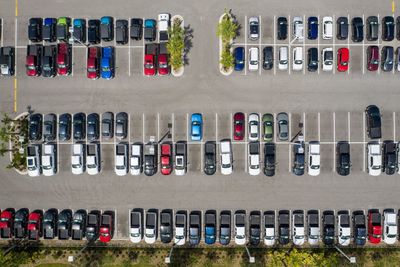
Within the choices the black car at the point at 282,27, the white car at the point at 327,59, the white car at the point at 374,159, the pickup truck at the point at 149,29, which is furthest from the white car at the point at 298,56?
the pickup truck at the point at 149,29

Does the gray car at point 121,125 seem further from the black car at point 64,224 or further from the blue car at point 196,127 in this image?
the black car at point 64,224

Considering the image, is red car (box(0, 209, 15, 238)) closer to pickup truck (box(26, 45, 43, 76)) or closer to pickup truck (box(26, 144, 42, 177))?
pickup truck (box(26, 144, 42, 177))

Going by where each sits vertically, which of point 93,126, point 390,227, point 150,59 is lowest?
point 390,227

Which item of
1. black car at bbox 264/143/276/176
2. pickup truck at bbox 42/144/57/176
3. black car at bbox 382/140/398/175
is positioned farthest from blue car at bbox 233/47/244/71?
pickup truck at bbox 42/144/57/176

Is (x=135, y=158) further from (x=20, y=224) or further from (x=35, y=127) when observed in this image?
(x=20, y=224)

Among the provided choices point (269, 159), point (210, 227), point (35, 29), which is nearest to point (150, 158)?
point (210, 227)

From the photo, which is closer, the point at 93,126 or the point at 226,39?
the point at 226,39
